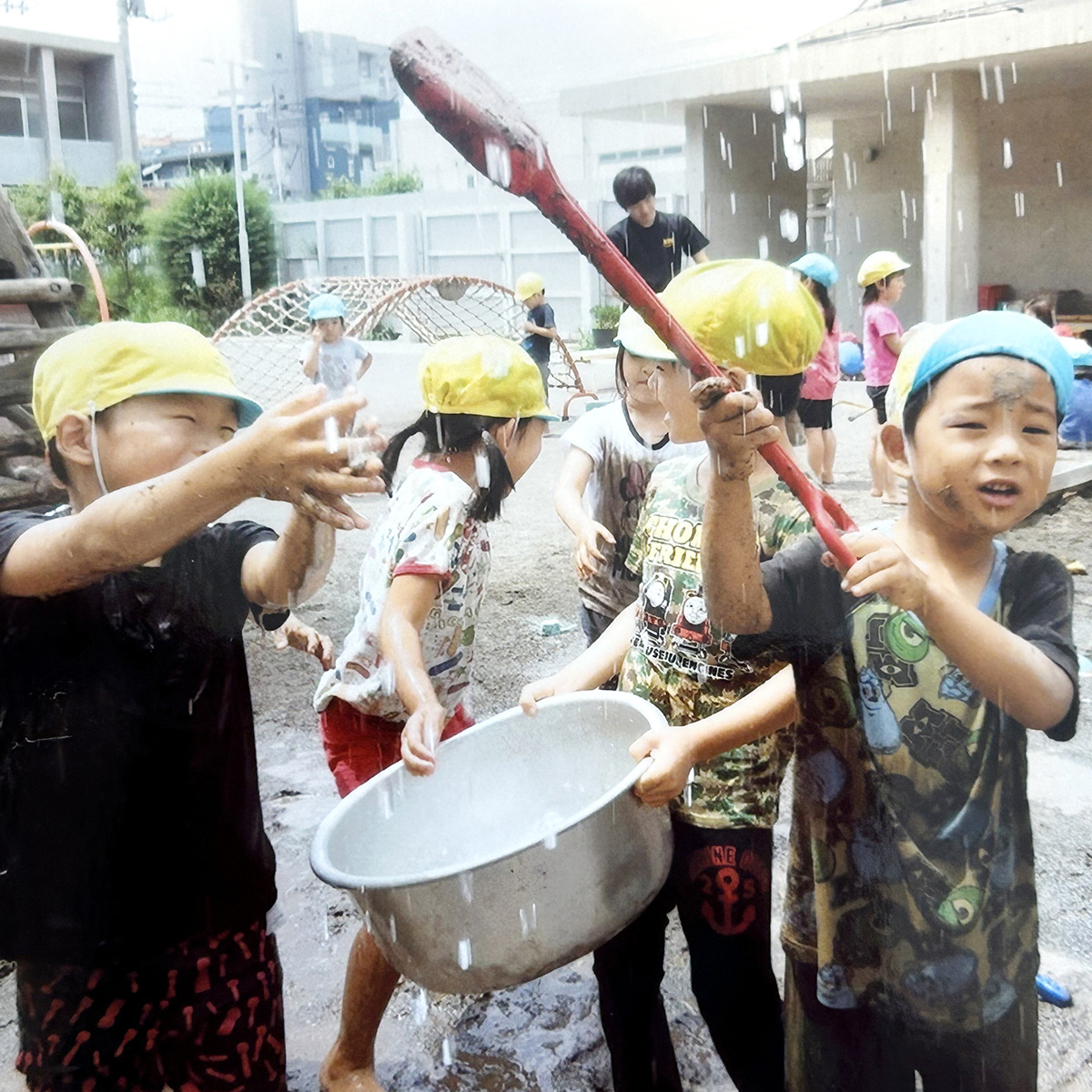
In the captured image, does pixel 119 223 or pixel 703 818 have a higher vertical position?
pixel 119 223

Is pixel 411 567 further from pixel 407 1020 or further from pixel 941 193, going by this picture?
pixel 941 193

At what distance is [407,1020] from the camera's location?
5.76 feet

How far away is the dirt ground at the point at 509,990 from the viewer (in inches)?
63.8

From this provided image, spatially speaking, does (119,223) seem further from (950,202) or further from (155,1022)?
(155,1022)

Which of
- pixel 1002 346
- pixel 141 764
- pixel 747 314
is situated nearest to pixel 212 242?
pixel 141 764

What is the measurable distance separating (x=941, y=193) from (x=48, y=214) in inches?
84.7

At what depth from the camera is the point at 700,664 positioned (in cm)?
133

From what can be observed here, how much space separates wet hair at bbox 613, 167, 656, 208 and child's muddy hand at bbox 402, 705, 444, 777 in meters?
0.95

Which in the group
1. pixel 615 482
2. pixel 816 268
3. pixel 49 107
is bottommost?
pixel 615 482

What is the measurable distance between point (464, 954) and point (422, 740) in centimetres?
32

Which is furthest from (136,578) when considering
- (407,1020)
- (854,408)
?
(854,408)

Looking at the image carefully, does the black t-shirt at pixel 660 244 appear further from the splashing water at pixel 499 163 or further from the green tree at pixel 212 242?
the splashing water at pixel 499 163

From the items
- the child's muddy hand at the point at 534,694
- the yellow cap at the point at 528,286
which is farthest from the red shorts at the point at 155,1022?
the yellow cap at the point at 528,286

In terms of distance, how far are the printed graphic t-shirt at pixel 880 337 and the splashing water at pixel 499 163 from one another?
1199 mm
